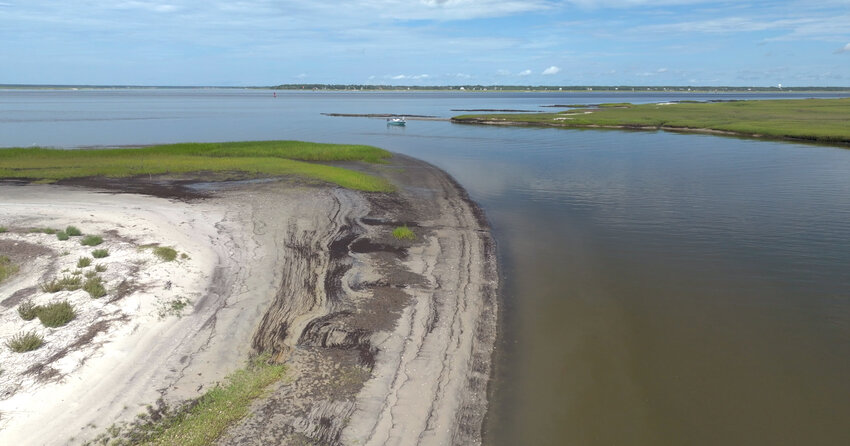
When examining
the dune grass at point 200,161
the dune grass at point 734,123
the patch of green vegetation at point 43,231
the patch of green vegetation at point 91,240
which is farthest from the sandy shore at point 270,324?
the dune grass at point 734,123

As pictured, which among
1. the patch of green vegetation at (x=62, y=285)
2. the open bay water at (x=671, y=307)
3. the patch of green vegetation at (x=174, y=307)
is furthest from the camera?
the patch of green vegetation at (x=62, y=285)

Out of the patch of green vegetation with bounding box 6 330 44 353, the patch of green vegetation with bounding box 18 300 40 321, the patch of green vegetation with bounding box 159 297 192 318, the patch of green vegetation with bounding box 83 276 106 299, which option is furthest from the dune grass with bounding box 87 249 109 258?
the patch of green vegetation with bounding box 6 330 44 353

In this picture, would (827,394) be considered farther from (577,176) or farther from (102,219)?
→ (577,176)

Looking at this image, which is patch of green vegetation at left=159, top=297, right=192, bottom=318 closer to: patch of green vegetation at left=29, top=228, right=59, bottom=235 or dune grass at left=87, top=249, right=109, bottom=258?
dune grass at left=87, top=249, right=109, bottom=258

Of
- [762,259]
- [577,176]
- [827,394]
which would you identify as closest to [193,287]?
[827,394]

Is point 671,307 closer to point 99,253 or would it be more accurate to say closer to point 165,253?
point 165,253

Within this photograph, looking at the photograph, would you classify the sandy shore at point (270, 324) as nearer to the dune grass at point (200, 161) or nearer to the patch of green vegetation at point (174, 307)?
the patch of green vegetation at point (174, 307)
